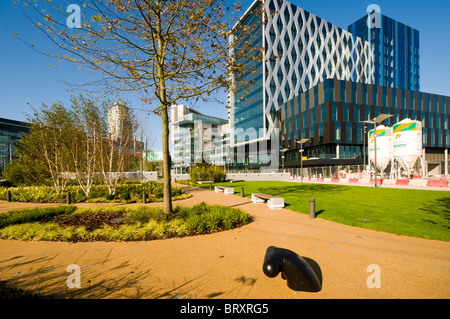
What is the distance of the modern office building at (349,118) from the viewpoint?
143ft

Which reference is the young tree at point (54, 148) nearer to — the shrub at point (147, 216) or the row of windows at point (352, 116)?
the shrub at point (147, 216)

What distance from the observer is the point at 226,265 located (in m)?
4.25

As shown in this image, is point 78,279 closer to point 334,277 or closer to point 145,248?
point 145,248

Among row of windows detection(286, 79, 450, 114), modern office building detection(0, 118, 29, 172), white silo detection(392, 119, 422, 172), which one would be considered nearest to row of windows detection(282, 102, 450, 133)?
row of windows detection(286, 79, 450, 114)

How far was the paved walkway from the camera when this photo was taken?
11.0 ft

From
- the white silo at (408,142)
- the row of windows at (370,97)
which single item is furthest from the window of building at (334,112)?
the white silo at (408,142)

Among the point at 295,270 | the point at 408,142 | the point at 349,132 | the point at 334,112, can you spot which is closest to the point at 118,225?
the point at 295,270

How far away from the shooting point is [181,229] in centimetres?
634

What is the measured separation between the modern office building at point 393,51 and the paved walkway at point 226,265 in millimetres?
98690

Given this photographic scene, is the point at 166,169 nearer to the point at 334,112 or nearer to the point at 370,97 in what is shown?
the point at 334,112

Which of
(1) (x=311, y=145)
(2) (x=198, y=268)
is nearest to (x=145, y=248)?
(2) (x=198, y=268)

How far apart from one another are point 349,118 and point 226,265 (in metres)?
49.9
